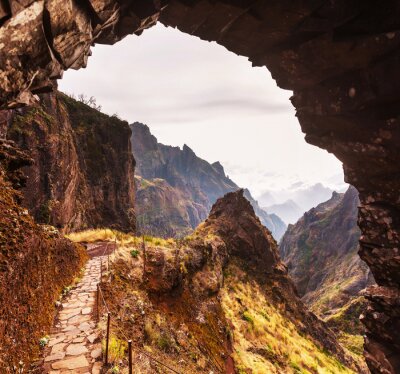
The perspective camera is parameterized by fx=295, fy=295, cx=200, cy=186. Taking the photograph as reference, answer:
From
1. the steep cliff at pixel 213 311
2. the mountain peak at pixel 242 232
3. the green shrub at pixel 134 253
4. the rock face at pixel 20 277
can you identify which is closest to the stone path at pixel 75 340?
the rock face at pixel 20 277

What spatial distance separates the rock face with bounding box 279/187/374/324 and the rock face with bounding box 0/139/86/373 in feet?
306

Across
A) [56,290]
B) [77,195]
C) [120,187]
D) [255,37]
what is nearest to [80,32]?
[255,37]

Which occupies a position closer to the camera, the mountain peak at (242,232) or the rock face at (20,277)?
the rock face at (20,277)

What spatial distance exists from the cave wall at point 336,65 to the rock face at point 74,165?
1550 centimetres

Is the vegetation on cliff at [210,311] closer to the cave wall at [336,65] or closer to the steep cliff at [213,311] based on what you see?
the steep cliff at [213,311]

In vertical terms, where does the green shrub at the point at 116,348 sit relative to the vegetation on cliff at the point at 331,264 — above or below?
below

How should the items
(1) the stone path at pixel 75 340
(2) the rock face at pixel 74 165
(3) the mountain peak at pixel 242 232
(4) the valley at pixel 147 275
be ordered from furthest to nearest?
(3) the mountain peak at pixel 242 232 → (2) the rock face at pixel 74 165 → (4) the valley at pixel 147 275 → (1) the stone path at pixel 75 340

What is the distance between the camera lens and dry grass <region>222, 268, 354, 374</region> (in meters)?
19.4

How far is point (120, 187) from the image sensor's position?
179 feet

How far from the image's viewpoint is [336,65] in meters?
16.8

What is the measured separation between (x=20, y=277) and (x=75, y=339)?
101 inches

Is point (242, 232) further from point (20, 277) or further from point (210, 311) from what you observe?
point (20, 277)

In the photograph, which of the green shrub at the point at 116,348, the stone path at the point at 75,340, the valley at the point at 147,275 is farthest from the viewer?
the valley at the point at 147,275

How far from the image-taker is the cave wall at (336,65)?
14844 mm
